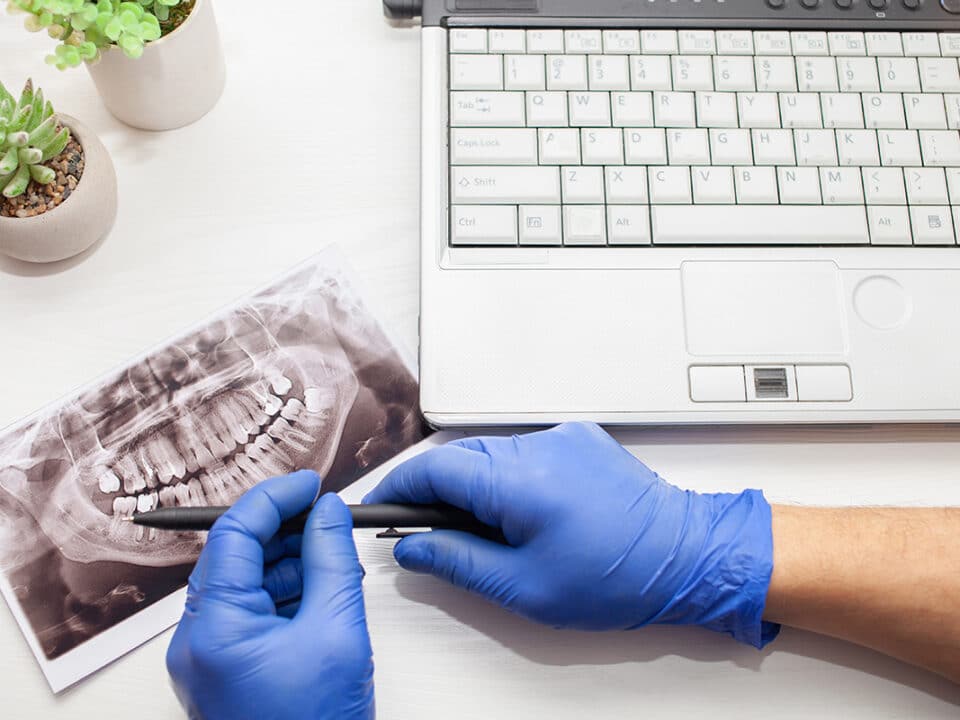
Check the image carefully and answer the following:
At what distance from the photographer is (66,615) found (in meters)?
0.55

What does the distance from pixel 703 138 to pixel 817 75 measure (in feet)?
0.35

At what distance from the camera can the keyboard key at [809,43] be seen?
0.64 meters

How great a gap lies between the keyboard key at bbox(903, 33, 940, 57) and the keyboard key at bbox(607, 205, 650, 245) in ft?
0.81

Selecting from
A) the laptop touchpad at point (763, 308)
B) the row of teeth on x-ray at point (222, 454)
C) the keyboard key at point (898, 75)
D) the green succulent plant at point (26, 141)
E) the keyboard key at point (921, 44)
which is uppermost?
the keyboard key at point (921, 44)

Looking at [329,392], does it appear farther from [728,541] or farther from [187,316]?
[728,541]

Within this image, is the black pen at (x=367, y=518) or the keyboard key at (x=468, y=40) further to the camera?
the keyboard key at (x=468, y=40)

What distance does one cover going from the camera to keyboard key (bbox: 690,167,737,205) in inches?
23.8

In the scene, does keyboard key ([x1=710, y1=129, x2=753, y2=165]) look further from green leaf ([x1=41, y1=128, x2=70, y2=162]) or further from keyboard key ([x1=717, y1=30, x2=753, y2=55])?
green leaf ([x1=41, y1=128, x2=70, y2=162])

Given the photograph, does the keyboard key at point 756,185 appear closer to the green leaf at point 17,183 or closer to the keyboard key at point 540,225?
the keyboard key at point 540,225

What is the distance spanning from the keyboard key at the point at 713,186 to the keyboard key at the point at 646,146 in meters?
0.03

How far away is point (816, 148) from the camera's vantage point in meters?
0.62

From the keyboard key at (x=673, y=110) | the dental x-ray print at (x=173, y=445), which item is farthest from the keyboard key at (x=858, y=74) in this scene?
the dental x-ray print at (x=173, y=445)

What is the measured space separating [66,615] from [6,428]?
0.47 feet

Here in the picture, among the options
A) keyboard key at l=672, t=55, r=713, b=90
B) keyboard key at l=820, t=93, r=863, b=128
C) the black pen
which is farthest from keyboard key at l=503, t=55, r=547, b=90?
the black pen
